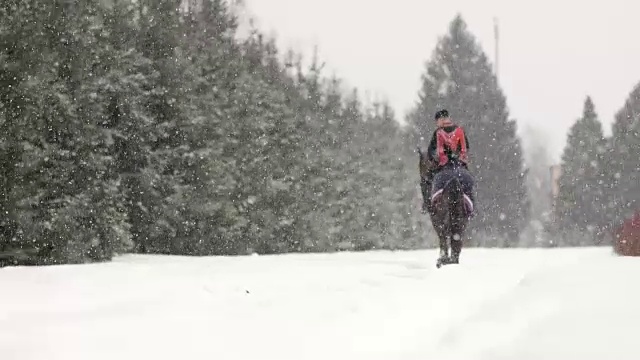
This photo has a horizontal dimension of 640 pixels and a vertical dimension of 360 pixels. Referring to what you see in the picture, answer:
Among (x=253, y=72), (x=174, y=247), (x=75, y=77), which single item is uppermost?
(x=253, y=72)

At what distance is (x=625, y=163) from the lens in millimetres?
57156

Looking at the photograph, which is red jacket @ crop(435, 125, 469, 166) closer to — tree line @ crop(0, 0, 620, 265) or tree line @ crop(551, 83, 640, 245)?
tree line @ crop(0, 0, 620, 265)

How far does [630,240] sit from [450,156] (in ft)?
19.0

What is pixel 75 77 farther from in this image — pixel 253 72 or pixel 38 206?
pixel 253 72

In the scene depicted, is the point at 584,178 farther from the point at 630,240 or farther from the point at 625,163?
the point at 630,240

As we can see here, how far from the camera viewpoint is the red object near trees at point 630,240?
15797 millimetres

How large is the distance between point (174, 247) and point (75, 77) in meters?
7.33

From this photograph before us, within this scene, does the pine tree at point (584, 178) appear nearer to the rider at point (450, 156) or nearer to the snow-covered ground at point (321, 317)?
the rider at point (450, 156)

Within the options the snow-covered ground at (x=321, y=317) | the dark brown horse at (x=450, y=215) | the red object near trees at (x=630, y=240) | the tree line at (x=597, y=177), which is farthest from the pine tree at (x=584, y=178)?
the snow-covered ground at (x=321, y=317)

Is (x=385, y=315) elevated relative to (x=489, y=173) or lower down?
lower down

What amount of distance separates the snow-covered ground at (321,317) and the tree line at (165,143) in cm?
573

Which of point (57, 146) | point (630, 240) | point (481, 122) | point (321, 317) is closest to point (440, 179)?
point (630, 240)

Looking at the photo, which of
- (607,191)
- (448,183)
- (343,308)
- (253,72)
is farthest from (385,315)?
(607,191)

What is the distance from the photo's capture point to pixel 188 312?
634cm
